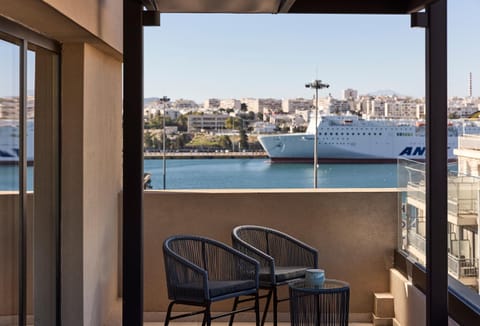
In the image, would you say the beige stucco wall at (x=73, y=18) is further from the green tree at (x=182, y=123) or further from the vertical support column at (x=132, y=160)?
the green tree at (x=182, y=123)

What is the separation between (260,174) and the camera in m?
22.6

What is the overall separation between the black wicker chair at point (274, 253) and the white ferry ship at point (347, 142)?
50.6 ft

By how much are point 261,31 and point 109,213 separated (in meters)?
28.6

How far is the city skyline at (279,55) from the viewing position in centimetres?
3012

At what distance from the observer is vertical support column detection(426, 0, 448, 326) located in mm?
4086

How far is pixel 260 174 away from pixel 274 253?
56.7 ft

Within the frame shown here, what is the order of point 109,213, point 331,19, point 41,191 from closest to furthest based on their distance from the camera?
point 41,191
point 109,213
point 331,19

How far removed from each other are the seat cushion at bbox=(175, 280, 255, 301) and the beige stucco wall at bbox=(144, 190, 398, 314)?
3.97 feet

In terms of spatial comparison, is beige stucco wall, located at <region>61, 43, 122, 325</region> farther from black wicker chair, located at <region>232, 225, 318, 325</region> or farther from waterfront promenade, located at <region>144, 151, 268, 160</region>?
waterfront promenade, located at <region>144, 151, 268, 160</region>

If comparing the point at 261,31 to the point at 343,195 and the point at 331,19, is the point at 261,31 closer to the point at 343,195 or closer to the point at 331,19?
the point at 331,19

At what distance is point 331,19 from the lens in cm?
3262

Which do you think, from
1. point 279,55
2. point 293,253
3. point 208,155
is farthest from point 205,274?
point 279,55

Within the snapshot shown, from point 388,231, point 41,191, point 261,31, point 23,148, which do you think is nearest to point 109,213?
point 41,191

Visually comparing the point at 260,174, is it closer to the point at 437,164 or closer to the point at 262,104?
the point at 262,104
